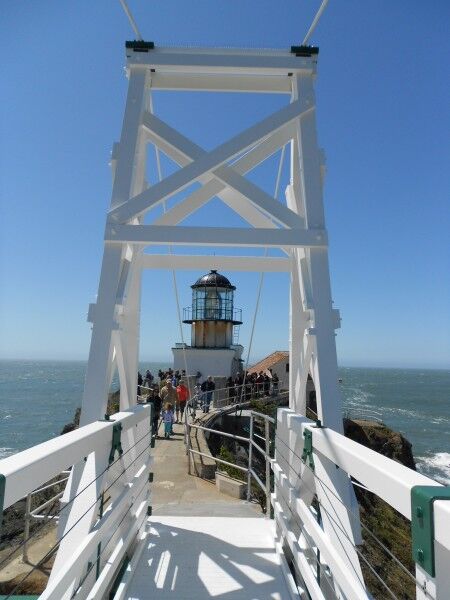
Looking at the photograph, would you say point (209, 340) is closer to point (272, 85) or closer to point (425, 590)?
point (272, 85)

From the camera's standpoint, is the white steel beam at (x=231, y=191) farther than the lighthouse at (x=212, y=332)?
No

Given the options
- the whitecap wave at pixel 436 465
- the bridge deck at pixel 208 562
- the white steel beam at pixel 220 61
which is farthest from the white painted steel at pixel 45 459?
the whitecap wave at pixel 436 465

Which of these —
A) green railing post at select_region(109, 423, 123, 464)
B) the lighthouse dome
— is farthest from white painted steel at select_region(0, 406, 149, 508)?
the lighthouse dome

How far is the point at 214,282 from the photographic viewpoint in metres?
24.4

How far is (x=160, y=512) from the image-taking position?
492 cm

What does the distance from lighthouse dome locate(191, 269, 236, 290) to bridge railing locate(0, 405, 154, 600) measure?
20327 mm

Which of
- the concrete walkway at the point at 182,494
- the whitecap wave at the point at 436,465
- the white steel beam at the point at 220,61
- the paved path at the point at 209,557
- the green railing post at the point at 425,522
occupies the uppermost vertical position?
the white steel beam at the point at 220,61

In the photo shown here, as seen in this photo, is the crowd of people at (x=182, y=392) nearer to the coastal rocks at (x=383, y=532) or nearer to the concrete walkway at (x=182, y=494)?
the concrete walkway at (x=182, y=494)

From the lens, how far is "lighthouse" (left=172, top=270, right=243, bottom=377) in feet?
78.1

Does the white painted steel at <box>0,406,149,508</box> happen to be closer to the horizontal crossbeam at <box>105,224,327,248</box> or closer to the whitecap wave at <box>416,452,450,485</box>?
the horizontal crossbeam at <box>105,224,327,248</box>

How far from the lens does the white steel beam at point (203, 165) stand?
12.7ft

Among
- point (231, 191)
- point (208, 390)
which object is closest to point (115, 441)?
point (231, 191)

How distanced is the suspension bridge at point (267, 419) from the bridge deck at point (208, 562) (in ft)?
0.05

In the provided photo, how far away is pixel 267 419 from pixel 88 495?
7.64 feet
